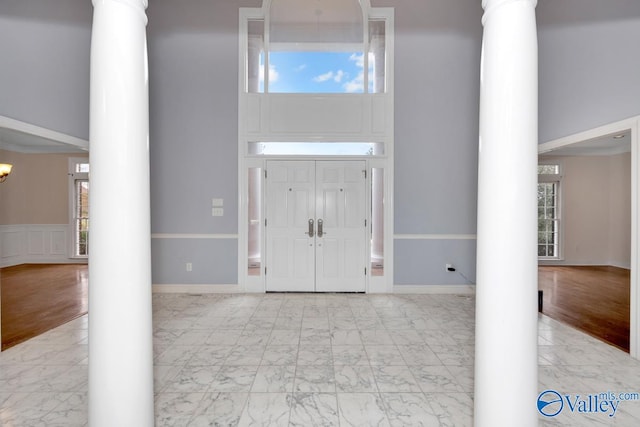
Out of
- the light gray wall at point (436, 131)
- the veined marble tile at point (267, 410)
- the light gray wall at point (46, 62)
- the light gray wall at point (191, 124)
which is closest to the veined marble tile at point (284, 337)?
the veined marble tile at point (267, 410)

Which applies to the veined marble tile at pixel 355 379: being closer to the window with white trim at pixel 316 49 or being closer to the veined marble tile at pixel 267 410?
the veined marble tile at pixel 267 410

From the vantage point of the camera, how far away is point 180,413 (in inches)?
80.7

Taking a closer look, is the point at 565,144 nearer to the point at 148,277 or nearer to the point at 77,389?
the point at 148,277

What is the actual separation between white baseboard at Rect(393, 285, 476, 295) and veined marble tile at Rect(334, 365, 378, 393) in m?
2.47

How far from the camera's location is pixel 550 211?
25.9 ft

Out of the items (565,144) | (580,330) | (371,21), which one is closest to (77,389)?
(580,330)

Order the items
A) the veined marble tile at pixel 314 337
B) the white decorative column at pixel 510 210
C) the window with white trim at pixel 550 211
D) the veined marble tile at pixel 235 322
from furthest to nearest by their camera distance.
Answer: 1. the window with white trim at pixel 550 211
2. the veined marble tile at pixel 235 322
3. the veined marble tile at pixel 314 337
4. the white decorative column at pixel 510 210

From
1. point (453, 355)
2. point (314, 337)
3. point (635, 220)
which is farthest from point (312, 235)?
point (635, 220)

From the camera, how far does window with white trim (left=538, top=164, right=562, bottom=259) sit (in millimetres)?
7832

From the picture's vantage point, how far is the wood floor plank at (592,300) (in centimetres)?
353

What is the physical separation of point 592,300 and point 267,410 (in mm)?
5040

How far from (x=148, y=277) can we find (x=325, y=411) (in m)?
1.42

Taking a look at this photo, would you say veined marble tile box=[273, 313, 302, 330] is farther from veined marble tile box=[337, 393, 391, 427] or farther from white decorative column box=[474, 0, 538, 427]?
white decorative column box=[474, 0, 538, 427]

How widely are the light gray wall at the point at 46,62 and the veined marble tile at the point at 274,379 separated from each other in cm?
345
